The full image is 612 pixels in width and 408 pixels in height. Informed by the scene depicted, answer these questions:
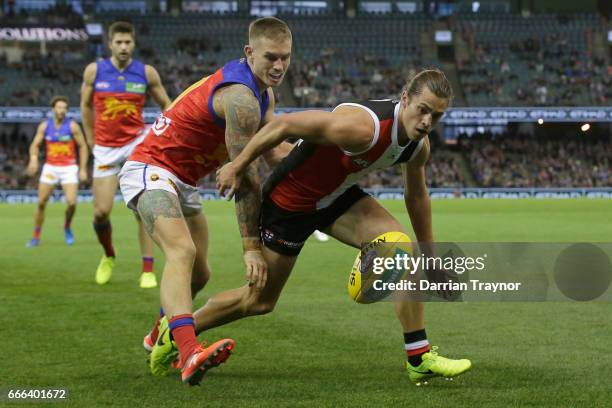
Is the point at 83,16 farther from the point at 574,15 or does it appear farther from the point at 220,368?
the point at 220,368

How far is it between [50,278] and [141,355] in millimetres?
5321

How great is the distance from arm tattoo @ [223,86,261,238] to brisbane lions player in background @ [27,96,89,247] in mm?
10923

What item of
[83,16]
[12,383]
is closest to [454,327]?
[12,383]

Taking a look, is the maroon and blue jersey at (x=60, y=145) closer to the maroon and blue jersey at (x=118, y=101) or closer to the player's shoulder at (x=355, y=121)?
the maroon and blue jersey at (x=118, y=101)

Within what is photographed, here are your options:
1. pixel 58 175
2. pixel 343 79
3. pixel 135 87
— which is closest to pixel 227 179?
pixel 135 87

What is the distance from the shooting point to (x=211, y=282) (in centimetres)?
1095

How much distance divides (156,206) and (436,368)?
187 cm

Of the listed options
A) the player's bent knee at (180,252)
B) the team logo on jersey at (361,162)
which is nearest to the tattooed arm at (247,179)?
the player's bent knee at (180,252)

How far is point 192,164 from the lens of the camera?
5.90 meters

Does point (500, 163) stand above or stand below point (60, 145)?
below

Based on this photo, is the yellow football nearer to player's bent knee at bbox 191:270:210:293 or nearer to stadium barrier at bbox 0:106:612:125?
player's bent knee at bbox 191:270:210:293

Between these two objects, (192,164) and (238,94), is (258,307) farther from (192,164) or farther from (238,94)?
(238,94)

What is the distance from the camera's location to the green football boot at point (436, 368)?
538 cm

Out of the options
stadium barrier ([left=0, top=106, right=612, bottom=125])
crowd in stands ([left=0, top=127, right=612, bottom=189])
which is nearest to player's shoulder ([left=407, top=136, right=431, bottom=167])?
crowd in stands ([left=0, top=127, right=612, bottom=189])
